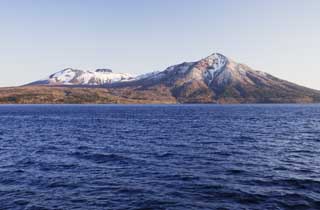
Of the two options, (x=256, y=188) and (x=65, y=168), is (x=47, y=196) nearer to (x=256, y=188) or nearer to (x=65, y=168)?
(x=65, y=168)

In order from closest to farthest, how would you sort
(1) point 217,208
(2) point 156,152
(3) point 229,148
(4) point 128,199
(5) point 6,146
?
(1) point 217,208 → (4) point 128,199 → (2) point 156,152 → (3) point 229,148 → (5) point 6,146

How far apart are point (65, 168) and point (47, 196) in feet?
37.0

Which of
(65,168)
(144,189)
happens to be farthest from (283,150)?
(65,168)

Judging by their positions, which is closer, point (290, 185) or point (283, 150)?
point (290, 185)

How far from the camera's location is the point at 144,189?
28.4 metres

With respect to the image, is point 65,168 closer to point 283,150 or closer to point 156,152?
point 156,152

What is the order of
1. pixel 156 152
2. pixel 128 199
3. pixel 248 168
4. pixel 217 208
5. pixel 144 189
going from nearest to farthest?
pixel 217 208 < pixel 128 199 < pixel 144 189 < pixel 248 168 < pixel 156 152

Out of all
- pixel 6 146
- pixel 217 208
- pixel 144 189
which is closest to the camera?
pixel 217 208

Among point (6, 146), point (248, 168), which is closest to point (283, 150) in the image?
point (248, 168)

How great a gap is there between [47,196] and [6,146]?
3646 centimetres

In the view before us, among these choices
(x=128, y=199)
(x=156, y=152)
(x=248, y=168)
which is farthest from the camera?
(x=156, y=152)

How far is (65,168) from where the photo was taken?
124 feet

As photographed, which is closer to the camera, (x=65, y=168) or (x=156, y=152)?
(x=65, y=168)

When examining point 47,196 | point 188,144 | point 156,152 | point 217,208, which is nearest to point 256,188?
point 217,208
